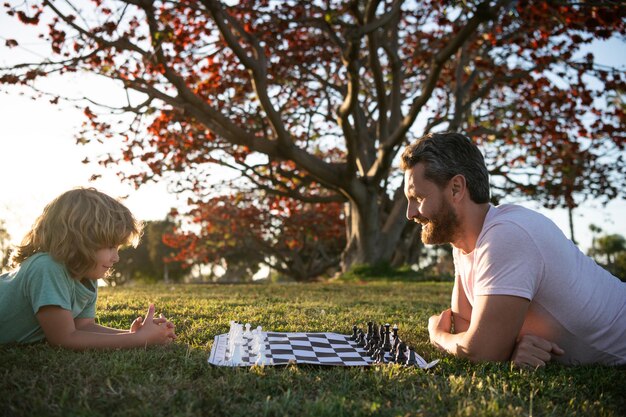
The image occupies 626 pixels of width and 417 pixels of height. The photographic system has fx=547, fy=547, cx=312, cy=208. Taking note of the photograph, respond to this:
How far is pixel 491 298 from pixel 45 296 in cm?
238

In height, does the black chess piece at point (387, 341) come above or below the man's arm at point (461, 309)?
below

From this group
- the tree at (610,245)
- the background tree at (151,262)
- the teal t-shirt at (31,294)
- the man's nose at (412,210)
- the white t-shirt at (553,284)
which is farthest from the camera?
the tree at (610,245)

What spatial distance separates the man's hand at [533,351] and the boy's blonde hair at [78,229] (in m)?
2.33

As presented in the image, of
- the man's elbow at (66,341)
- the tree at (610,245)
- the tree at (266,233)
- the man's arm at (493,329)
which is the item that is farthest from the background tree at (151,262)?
the tree at (610,245)

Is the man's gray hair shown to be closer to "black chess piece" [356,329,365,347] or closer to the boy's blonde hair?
"black chess piece" [356,329,365,347]

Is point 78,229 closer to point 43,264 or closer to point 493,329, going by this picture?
point 43,264

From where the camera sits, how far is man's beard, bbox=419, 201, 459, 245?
3.21m

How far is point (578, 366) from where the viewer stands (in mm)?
3035

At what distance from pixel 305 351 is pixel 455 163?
138cm

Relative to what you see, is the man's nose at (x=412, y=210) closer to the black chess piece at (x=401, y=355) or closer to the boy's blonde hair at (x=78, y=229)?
the black chess piece at (x=401, y=355)

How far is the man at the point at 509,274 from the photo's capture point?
287 cm

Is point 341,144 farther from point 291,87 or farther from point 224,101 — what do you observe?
point 224,101

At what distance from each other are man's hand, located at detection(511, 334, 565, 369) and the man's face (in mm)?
708

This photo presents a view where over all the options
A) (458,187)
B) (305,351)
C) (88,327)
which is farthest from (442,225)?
(88,327)
